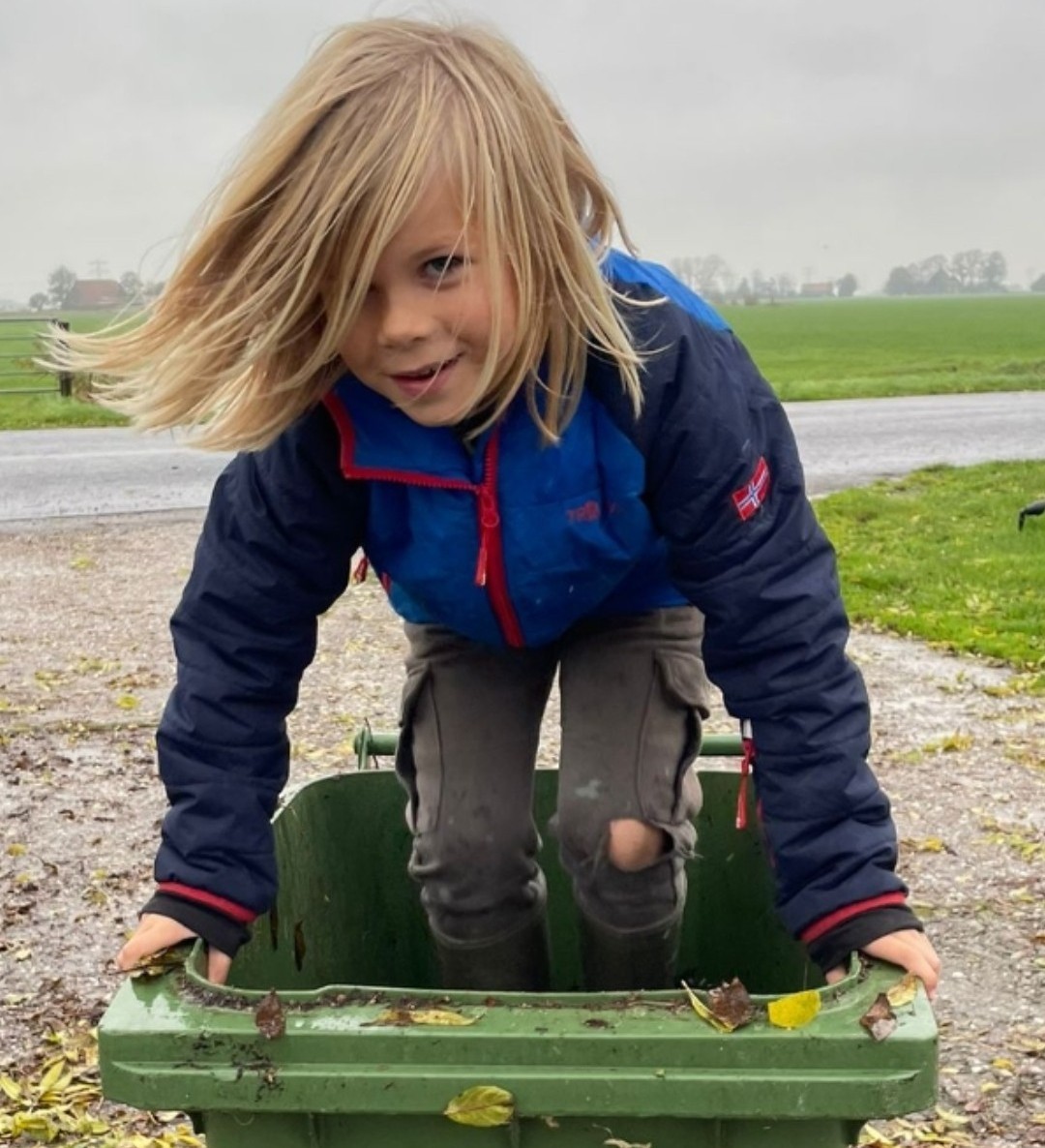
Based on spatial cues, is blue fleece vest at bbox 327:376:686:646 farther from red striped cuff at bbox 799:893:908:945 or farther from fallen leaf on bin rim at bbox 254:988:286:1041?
fallen leaf on bin rim at bbox 254:988:286:1041

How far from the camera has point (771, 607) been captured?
6.25 feet

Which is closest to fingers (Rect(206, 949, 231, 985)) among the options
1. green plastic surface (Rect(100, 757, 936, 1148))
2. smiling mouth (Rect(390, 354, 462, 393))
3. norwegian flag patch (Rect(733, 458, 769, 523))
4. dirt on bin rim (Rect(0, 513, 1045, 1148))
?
green plastic surface (Rect(100, 757, 936, 1148))

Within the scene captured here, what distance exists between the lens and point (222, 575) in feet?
6.73

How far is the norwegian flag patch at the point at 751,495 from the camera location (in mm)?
1913

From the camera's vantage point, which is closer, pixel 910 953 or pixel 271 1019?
pixel 271 1019

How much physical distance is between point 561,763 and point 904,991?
2.97ft

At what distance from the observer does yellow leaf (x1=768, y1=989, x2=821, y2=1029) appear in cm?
146

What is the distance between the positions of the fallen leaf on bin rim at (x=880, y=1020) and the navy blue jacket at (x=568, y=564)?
0.26 metres

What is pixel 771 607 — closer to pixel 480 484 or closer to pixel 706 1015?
pixel 480 484

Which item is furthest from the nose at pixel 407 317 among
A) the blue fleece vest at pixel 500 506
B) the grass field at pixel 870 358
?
the grass field at pixel 870 358

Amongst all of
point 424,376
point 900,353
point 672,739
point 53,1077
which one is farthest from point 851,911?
point 900,353

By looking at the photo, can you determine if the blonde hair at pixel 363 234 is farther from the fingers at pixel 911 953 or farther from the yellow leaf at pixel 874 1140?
the yellow leaf at pixel 874 1140

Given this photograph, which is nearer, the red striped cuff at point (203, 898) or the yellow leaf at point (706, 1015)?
the yellow leaf at point (706, 1015)

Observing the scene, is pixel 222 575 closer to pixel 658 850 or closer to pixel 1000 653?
pixel 658 850
